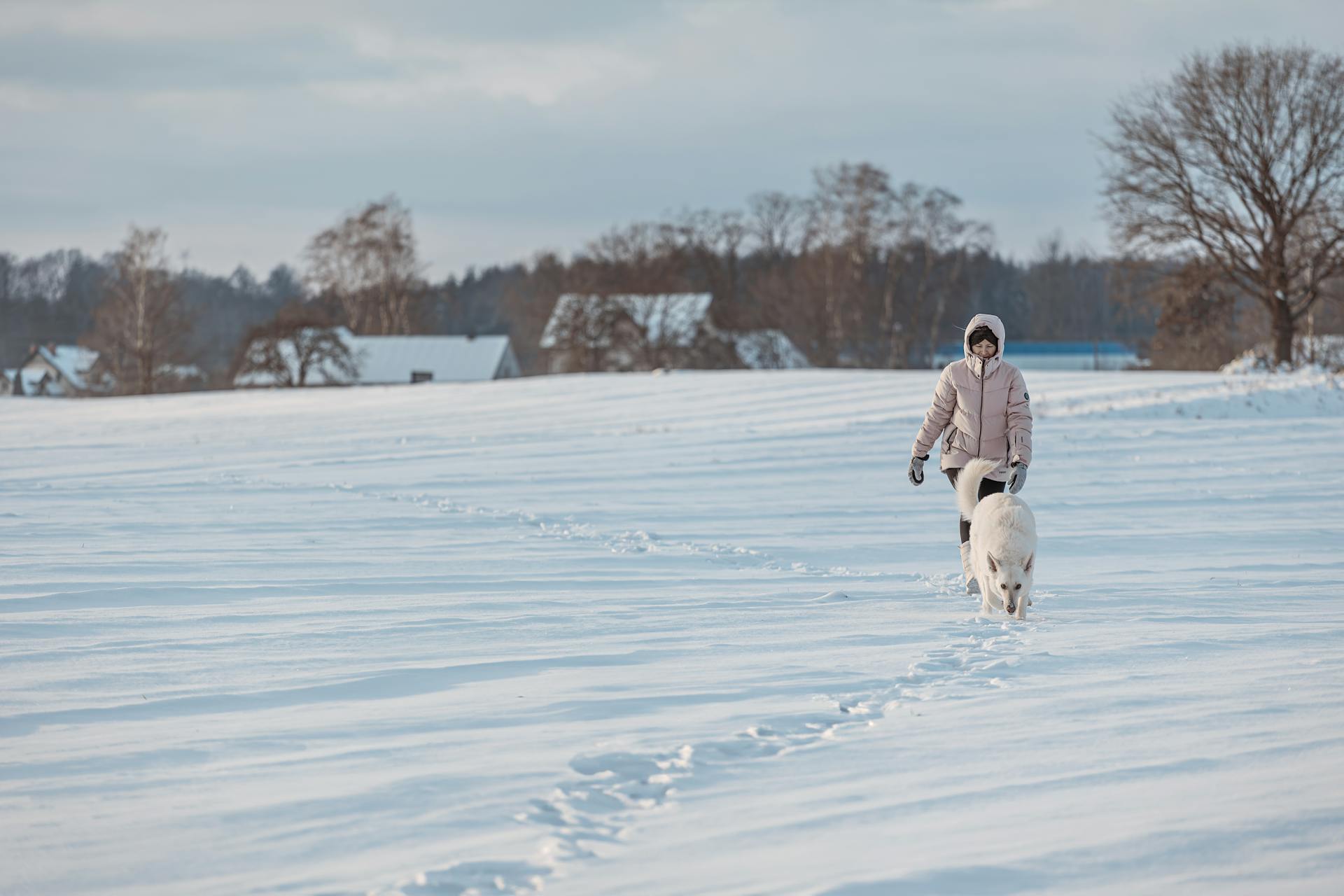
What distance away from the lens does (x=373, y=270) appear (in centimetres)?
6831

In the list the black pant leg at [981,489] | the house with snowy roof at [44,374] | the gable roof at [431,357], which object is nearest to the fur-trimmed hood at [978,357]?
the black pant leg at [981,489]

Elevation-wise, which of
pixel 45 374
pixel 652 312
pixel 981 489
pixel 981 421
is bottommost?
pixel 981 489

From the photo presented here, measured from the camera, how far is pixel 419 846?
3.71 m

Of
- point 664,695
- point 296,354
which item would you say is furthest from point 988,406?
point 296,354

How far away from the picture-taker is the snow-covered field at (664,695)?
363 cm

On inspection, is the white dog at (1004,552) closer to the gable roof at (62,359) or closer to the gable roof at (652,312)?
the gable roof at (652,312)

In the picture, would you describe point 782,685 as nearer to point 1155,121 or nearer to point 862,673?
point 862,673

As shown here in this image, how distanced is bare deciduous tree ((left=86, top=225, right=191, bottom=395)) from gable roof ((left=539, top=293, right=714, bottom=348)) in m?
15.6

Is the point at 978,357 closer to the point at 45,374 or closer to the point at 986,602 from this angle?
the point at 986,602

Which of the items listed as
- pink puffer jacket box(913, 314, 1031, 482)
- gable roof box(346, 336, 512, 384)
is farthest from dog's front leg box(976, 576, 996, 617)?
gable roof box(346, 336, 512, 384)

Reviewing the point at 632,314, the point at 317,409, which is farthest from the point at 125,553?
the point at 632,314

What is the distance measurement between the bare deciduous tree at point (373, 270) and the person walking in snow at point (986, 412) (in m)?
61.4

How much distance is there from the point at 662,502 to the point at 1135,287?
25.9 meters

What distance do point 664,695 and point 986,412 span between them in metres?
3.19
